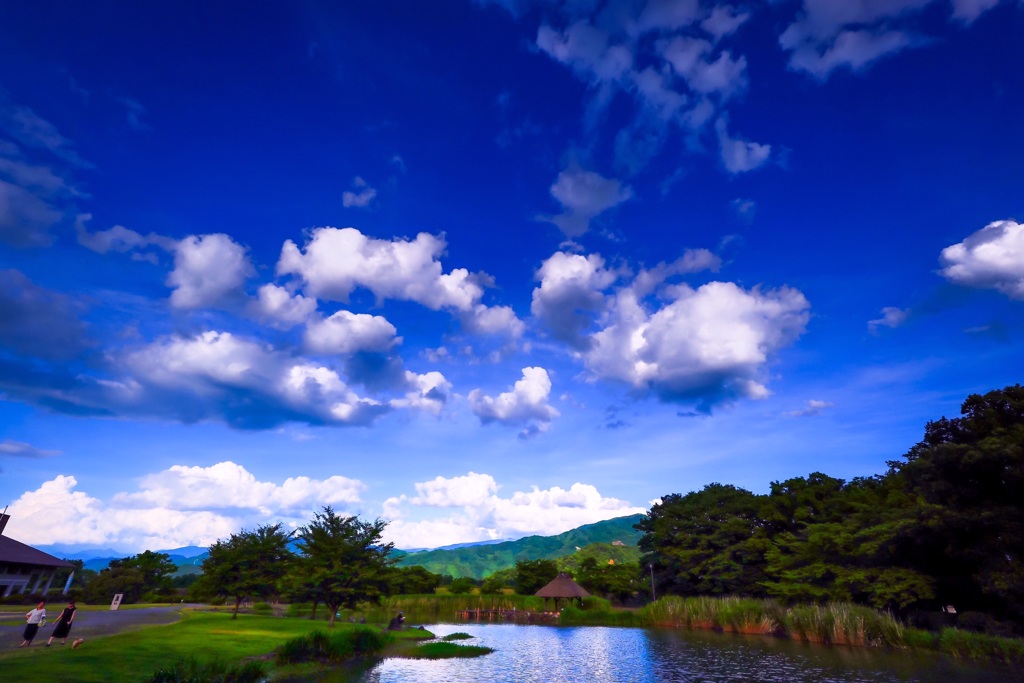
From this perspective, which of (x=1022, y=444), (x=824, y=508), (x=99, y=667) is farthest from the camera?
(x=824, y=508)

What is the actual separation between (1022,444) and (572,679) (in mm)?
25131

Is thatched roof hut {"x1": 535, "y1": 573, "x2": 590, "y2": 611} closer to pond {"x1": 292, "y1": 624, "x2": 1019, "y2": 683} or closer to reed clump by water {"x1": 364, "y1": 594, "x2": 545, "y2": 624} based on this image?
reed clump by water {"x1": 364, "y1": 594, "x2": 545, "y2": 624}

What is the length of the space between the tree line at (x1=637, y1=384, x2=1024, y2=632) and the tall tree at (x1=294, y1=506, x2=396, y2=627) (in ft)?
107

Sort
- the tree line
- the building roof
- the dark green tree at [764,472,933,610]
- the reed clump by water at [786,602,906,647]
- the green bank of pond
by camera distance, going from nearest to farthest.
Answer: the green bank of pond → the tree line → the reed clump by water at [786,602,906,647] → the dark green tree at [764,472,933,610] → the building roof

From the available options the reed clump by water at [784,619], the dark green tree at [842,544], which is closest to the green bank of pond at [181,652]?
the reed clump by water at [784,619]

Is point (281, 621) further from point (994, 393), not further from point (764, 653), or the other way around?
point (994, 393)

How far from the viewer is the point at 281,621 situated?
3809cm

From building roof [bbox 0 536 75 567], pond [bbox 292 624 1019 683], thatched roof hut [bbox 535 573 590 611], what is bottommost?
pond [bbox 292 624 1019 683]

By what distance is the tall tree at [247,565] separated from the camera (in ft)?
136

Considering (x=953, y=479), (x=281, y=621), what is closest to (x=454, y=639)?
(x=281, y=621)

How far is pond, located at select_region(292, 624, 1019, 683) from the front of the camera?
74.7ft

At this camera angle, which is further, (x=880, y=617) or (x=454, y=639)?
(x=454, y=639)

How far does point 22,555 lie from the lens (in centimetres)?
6400

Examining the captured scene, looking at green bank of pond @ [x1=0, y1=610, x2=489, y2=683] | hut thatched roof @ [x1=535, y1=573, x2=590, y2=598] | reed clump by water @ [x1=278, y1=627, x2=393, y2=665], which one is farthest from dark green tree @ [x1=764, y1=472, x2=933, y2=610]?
reed clump by water @ [x1=278, y1=627, x2=393, y2=665]
